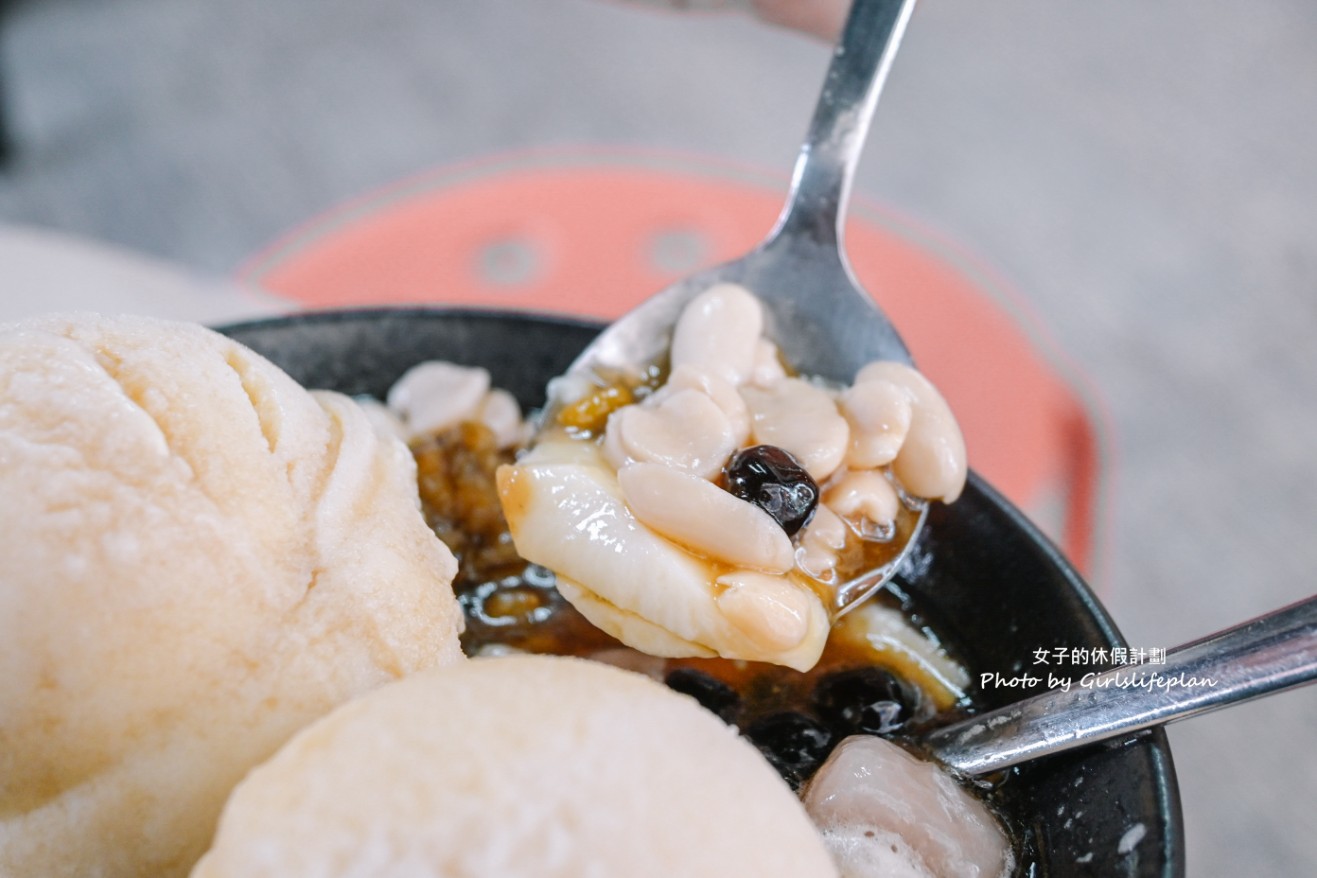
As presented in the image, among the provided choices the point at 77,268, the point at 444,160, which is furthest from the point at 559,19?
the point at 77,268

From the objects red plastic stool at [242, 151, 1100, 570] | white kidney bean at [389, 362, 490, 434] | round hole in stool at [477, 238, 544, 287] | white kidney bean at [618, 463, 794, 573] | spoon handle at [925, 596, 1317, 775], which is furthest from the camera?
round hole in stool at [477, 238, 544, 287]

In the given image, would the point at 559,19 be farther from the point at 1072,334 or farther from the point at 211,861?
A: the point at 211,861

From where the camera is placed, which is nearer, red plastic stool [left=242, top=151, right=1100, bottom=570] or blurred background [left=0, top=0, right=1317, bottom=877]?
red plastic stool [left=242, top=151, right=1100, bottom=570]

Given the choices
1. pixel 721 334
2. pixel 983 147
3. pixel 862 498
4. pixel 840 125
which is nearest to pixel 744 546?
pixel 862 498

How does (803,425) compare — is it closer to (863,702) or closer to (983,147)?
(863,702)

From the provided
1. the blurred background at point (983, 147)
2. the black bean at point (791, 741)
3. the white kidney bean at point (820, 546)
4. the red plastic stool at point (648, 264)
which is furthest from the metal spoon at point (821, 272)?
the blurred background at point (983, 147)

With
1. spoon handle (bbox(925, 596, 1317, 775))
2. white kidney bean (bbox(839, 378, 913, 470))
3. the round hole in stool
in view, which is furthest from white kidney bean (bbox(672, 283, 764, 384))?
the round hole in stool

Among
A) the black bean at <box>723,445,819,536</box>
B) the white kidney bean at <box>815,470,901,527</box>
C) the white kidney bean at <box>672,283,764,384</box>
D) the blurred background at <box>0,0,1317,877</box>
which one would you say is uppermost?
the white kidney bean at <box>672,283,764,384</box>

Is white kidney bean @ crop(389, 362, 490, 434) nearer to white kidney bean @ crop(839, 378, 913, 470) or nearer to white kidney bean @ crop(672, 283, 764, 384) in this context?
white kidney bean @ crop(672, 283, 764, 384)
